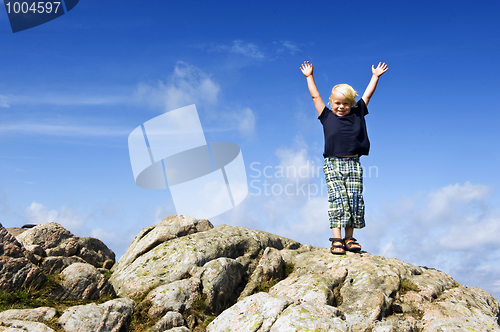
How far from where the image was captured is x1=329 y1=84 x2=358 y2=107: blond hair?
11492 millimetres

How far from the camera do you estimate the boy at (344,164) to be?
1144 cm

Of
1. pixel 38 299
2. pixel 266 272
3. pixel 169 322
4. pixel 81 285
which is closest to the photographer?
pixel 169 322

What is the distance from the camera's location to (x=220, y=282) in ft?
33.1

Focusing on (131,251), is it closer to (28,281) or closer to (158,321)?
(28,281)

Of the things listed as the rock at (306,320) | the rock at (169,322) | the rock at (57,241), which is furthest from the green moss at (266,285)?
the rock at (57,241)

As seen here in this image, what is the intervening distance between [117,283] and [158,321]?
9.88 ft

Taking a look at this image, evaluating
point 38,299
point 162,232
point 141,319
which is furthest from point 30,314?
point 162,232

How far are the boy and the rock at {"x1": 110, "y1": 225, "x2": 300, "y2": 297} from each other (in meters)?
2.90

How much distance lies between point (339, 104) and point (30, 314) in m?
9.99

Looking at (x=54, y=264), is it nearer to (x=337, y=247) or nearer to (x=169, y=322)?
(x=169, y=322)

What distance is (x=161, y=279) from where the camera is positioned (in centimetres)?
1037

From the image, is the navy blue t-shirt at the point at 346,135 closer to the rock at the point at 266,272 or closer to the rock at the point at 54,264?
the rock at the point at 266,272

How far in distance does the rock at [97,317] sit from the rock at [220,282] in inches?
82.8

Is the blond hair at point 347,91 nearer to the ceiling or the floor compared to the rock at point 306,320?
nearer to the ceiling
